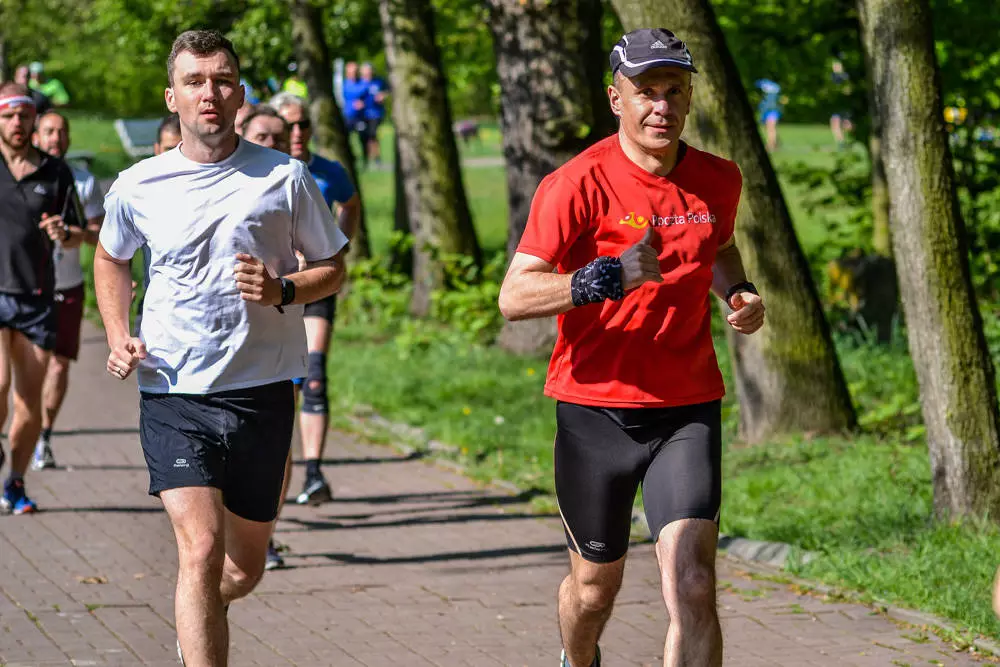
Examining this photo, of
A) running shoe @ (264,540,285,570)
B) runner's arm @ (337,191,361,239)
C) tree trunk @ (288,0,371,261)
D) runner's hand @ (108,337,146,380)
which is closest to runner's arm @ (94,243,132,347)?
runner's hand @ (108,337,146,380)

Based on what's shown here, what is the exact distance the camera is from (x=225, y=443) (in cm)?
514

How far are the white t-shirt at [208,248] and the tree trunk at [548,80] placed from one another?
7.91 meters

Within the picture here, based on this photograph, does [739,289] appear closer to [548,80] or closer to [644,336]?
[644,336]

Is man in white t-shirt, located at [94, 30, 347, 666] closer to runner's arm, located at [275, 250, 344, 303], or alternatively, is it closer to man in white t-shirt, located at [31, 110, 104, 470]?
runner's arm, located at [275, 250, 344, 303]

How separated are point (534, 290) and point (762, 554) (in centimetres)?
354

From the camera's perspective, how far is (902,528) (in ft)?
25.9

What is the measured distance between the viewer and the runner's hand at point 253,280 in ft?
16.0

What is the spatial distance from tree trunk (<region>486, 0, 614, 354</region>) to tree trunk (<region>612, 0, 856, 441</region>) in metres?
3.23

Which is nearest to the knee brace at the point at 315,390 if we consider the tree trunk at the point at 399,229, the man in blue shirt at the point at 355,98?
the tree trunk at the point at 399,229

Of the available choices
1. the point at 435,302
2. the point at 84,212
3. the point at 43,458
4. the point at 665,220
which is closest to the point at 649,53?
the point at 665,220

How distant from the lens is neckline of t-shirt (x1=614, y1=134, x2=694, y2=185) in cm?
482

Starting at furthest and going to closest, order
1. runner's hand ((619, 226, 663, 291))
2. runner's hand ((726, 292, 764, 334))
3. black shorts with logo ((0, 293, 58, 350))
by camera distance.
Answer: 1. black shorts with logo ((0, 293, 58, 350))
2. runner's hand ((726, 292, 764, 334))
3. runner's hand ((619, 226, 663, 291))

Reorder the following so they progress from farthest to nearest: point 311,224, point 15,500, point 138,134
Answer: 1. point 138,134
2. point 15,500
3. point 311,224

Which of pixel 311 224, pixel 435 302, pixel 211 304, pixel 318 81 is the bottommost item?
pixel 435 302
